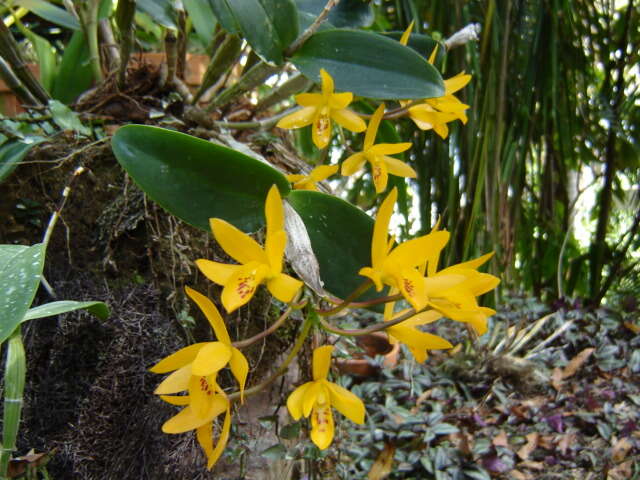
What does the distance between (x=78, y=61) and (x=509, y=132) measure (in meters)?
0.93

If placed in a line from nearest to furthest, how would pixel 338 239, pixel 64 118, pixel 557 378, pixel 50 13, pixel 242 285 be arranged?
pixel 242 285 < pixel 338 239 < pixel 64 118 < pixel 50 13 < pixel 557 378

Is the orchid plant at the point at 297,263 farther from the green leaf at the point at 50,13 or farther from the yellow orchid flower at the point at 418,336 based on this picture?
the green leaf at the point at 50,13

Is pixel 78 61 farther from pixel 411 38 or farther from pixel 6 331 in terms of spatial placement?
pixel 6 331

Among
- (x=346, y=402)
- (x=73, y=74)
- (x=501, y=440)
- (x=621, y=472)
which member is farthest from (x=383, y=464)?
(x=73, y=74)

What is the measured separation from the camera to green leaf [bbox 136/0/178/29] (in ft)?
2.60

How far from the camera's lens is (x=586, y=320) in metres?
1.41

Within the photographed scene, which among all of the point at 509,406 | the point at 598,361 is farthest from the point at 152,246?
the point at 598,361

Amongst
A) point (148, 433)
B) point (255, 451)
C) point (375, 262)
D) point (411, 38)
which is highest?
point (411, 38)

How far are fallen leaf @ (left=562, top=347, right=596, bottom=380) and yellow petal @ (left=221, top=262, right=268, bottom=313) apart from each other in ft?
3.52

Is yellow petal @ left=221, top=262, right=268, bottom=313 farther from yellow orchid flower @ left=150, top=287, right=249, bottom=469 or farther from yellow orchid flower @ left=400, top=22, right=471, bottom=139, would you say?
yellow orchid flower @ left=400, top=22, right=471, bottom=139

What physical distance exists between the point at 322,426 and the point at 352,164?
1.03 feet

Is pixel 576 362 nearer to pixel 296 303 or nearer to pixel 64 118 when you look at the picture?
pixel 296 303

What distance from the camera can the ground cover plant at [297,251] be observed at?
1.46 ft

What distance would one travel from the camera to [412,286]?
39 centimetres
